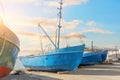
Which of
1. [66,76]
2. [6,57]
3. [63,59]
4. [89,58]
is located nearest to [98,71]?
[63,59]

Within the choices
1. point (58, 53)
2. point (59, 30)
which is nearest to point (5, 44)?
point (58, 53)

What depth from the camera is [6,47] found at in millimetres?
13719

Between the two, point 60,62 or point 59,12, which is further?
point 59,12

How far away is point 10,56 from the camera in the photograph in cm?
1477

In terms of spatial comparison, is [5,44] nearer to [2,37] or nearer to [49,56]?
[2,37]

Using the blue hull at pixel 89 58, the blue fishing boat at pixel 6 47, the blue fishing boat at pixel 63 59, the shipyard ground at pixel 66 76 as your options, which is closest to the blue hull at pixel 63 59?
the blue fishing boat at pixel 63 59

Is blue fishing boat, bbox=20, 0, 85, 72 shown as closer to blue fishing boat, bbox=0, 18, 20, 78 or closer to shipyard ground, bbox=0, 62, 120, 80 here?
shipyard ground, bbox=0, 62, 120, 80

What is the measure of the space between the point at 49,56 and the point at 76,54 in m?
2.31

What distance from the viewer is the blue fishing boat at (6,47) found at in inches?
519

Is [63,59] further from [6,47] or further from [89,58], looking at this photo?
[89,58]

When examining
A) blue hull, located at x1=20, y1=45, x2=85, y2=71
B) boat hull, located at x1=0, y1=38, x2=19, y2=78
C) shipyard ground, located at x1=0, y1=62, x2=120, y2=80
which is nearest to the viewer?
boat hull, located at x1=0, y1=38, x2=19, y2=78

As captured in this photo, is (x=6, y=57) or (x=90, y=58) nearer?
(x=6, y=57)

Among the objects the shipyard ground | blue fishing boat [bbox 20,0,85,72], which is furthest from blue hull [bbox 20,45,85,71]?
the shipyard ground

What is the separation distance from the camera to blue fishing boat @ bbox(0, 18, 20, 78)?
43.2ft
